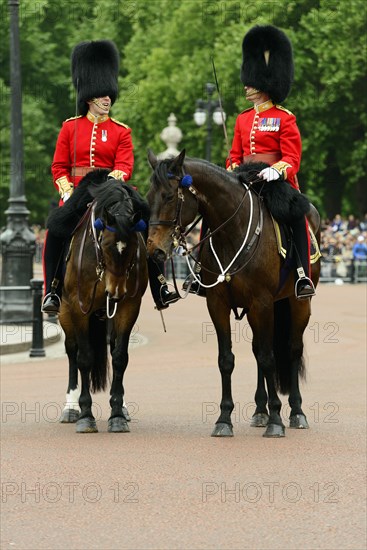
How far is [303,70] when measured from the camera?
48.6 metres

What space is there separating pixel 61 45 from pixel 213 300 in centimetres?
5216

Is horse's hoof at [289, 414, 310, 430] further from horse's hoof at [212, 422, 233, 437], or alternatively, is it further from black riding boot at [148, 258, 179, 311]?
black riding boot at [148, 258, 179, 311]

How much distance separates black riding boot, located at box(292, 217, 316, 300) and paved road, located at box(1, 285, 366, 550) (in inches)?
45.1

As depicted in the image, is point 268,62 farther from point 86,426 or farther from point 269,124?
point 86,426

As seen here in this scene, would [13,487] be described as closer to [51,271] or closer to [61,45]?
[51,271]

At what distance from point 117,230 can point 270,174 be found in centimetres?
128

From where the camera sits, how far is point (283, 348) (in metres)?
11.3

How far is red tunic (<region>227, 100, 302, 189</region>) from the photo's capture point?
10484 mm

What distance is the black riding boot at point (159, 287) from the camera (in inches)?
434

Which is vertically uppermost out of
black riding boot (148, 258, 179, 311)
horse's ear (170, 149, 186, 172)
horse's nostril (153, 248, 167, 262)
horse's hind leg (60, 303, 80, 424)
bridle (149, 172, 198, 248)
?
horse's ear (170, 149, 186, 172)

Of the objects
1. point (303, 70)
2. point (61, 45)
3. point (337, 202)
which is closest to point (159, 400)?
point (303, 70)

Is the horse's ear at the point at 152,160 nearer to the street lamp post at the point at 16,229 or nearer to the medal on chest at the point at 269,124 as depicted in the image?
the medal on chest at the point at 269,124

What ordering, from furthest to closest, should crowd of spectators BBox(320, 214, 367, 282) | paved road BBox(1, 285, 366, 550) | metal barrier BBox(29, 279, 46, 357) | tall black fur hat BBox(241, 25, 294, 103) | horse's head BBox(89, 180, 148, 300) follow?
crowd of spectators BBox(320, 214, 367, 282) → metal barrier BBox(29, 279, 46, 357) → tall black fur hat BBox(241, 25, 294, 103) → horse's head BBox(89, 180, 148, 300) → paved road BBox(1, 285, 366, 550)

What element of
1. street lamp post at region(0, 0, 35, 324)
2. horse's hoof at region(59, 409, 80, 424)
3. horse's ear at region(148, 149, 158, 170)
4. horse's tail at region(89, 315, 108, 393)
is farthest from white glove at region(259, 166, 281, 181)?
street lamp post at region(0, 0, 35, 324)
